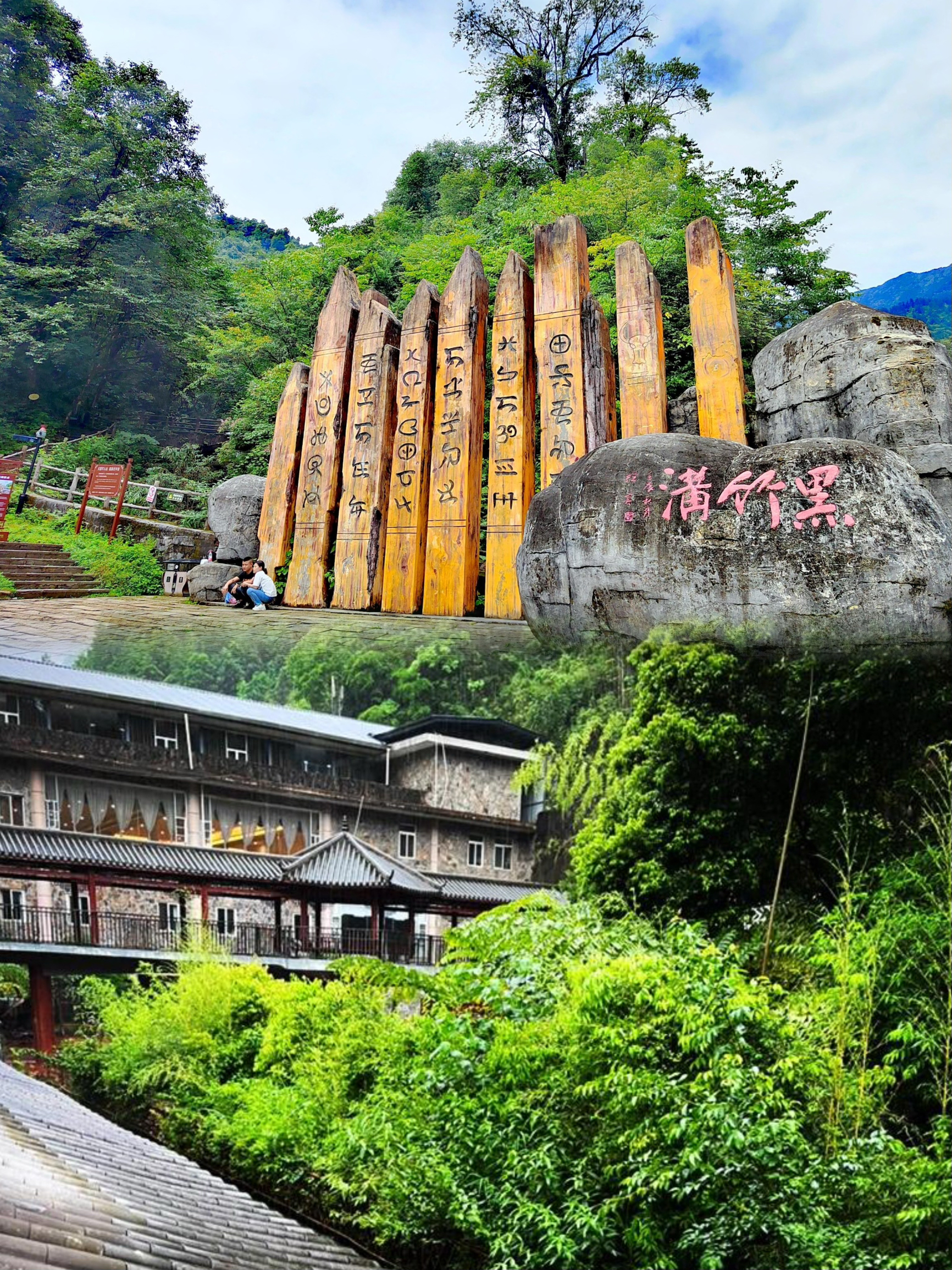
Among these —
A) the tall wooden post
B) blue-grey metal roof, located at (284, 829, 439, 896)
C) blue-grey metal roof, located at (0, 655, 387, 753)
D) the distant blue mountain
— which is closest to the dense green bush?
blue-grey metal roof, located at (284, 829, 439, 896)

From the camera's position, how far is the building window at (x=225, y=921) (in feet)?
17.8

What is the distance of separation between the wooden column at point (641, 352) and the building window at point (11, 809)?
3297 millimetres

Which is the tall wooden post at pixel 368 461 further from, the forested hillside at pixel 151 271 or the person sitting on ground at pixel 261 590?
the forested hillside at pixel 151 271

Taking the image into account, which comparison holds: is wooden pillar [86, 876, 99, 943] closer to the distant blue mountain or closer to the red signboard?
the red signboard

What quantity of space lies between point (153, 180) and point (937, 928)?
4.86 metres

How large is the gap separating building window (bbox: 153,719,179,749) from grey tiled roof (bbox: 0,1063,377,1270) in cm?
163

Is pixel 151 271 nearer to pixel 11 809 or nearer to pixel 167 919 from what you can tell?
pixel 11 809

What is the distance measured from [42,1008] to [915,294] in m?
5.87

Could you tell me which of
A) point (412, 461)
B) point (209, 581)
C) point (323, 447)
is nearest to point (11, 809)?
point (209, 581)

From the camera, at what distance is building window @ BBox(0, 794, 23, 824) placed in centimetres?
524

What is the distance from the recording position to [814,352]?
425 centimetres

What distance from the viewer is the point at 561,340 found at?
437 cm

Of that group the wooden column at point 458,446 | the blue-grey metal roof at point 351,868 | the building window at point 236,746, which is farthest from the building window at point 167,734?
the wooden column at point 458,446

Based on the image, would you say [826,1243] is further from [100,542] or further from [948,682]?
[100,542]
